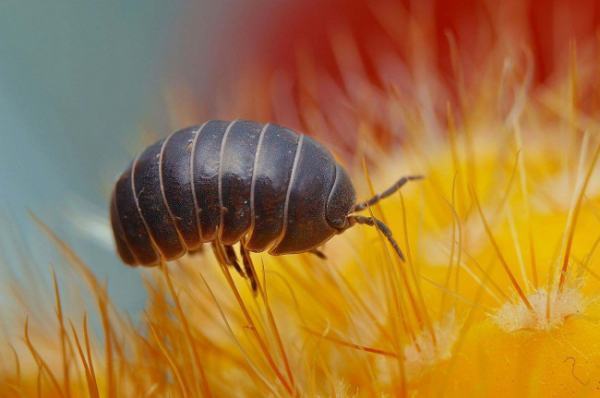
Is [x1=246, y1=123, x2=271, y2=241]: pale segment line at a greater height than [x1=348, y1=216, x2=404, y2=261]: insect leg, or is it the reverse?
[x1=246, y1=123, x2=271, y2=241]: pale segment line

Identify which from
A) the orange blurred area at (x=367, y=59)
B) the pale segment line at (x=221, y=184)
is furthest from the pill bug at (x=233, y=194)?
the orange blurred area at (x=367, y=59)

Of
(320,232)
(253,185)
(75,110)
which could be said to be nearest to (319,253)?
(320,232)

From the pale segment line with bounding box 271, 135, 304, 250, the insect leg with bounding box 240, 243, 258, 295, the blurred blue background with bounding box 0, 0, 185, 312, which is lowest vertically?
the insect leg with bounding box 240, 243, 258, 295

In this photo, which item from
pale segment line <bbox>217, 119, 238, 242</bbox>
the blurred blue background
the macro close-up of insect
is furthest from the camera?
the blurred blue background

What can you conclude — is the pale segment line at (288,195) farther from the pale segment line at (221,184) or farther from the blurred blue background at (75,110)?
the blurred blue background at (75,110)

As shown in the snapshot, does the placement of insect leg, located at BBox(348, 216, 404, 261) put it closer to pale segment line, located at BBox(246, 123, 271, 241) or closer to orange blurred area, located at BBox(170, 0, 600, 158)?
pale segment line, located at BBox(246, 123, 271, 241)

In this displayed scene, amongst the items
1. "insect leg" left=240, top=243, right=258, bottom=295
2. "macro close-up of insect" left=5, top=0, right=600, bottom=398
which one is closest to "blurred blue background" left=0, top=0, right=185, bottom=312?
"macro close-up of insect" left=5, top=0, right=600, bottom=398

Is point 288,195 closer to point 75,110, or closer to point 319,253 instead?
point 319,253

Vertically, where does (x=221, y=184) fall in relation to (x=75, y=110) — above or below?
below
